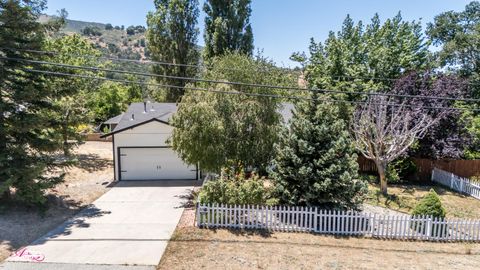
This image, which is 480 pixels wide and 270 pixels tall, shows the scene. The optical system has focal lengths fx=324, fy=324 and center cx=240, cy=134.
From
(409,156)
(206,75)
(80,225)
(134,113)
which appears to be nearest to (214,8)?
(134,113)

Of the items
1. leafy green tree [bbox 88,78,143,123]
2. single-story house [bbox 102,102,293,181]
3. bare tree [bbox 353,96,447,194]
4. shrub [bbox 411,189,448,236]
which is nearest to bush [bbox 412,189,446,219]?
shrub [bbox 411,189,448,236]

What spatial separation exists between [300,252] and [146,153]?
37.7ft

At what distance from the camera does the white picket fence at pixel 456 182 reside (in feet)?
56.5

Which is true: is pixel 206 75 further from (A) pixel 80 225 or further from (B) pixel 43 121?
(A) pixel 80 225

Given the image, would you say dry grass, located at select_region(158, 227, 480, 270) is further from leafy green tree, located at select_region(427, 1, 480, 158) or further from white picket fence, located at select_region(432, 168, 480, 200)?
leafy green tree, located at select_region(427, 1, 480, 158)

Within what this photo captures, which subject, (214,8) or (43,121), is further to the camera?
(214,8)

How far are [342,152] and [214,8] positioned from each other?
21689 mm

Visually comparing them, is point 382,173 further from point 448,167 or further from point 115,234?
point 115,234

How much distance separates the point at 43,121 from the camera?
39.4 ft

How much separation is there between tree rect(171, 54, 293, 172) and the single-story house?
15.5 ft

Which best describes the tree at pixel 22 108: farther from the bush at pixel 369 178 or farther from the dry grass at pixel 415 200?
the bush at pixel 369 178

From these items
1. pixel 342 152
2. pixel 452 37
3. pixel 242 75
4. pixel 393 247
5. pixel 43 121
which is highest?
pixel 452 37
